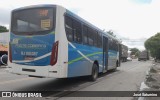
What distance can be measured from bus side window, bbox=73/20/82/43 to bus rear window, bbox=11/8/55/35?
1617 mm

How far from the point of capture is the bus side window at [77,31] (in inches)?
440

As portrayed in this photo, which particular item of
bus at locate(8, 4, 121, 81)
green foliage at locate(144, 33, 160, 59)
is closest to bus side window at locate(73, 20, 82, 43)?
bus at locate(8, 4, 121, 81)

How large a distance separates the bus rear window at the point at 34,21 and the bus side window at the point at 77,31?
63.6 inches

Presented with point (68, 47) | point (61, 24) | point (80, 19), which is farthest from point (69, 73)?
point (80, 19)

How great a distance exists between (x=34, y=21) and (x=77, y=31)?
2221 mm

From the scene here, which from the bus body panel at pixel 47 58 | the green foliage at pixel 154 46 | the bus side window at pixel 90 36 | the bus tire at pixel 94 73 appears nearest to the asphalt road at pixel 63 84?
the bus tire at pixel 94 73

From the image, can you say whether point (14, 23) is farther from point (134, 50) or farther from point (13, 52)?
point (134, 50)

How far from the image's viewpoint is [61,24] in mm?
9789

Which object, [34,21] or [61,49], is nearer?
[61,49]

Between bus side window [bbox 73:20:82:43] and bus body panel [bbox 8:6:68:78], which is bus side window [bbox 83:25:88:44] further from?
bus body panel [bbox 8:6:68:78]

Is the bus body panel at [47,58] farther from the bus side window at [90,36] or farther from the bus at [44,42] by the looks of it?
the bus side window at [90,36]

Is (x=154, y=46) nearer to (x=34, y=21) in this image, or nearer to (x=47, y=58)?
(x=34, y=21)

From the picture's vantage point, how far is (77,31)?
11555 mm

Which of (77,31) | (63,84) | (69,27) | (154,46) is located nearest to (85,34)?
(77,31)
